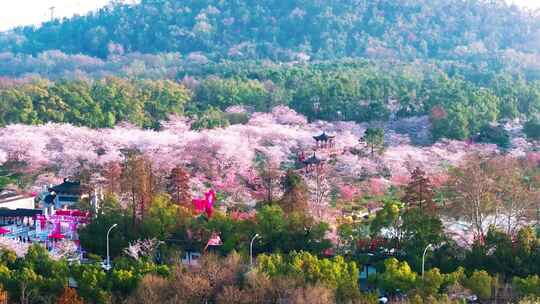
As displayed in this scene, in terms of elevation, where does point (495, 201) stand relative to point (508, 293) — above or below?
above

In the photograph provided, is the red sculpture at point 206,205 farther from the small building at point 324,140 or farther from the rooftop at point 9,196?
the small building at point 324,140

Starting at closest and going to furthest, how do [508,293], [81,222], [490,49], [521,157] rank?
[508,293] < [81,222] < [521,157] < [490,49]

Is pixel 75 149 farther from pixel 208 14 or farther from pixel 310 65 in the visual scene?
pixel 208 14

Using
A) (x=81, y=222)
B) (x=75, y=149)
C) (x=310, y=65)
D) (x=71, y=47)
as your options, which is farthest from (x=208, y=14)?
(x=81, y=222)

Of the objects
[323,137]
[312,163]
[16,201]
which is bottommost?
[16,201]

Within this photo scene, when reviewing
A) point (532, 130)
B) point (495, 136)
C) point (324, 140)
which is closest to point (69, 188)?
point (324, 140)

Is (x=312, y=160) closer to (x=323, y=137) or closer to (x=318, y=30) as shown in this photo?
(x=323, y=137)

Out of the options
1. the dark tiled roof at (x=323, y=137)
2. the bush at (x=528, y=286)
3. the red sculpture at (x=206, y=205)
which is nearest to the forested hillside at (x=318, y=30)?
the dark tiled roof at (x=323, y=137)

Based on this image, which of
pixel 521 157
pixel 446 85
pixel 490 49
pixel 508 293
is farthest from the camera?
pixel 490 49
